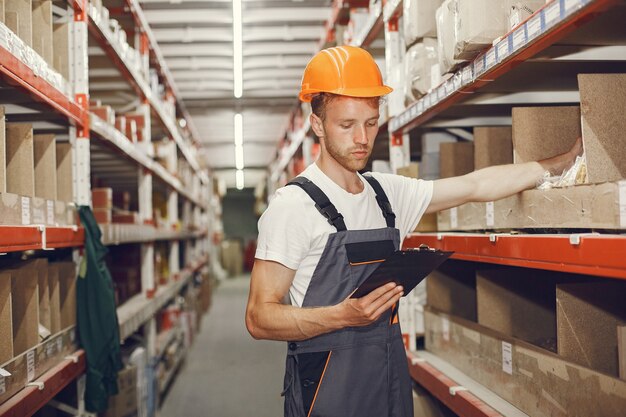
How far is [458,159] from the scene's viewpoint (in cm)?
298

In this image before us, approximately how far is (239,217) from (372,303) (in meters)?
23.0

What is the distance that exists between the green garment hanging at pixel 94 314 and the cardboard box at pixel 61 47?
2.58ft

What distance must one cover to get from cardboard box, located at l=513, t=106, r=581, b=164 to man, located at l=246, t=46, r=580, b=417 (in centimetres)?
10

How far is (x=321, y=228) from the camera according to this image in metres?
2.09

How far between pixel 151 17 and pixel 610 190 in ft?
16.9

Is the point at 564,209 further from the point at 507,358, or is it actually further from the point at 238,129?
the point at 238,129

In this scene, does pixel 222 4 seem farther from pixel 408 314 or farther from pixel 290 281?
pixel 290 281

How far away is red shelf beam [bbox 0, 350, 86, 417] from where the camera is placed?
2.30m

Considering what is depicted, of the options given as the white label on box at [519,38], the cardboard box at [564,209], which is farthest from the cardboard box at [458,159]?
the white label on box at [519,38]

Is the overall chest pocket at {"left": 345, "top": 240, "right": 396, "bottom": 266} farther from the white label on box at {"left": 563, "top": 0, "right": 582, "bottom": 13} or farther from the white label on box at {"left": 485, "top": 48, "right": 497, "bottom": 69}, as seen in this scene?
the white label on box at {"left": 563, "top": 0, "right": 582, "bottom": 13}

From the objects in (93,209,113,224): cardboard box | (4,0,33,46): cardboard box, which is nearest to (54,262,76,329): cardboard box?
(93,209,113,224): cardboard box

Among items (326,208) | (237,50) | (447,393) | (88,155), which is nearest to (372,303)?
(326,208)

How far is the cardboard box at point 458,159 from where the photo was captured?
Result: 9.77 feet

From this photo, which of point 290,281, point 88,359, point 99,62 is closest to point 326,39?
point 99,62
